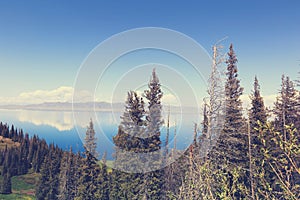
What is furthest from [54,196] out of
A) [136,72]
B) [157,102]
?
[136,72]

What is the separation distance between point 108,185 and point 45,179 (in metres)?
15.9

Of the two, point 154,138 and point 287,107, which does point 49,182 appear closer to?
point 154,138

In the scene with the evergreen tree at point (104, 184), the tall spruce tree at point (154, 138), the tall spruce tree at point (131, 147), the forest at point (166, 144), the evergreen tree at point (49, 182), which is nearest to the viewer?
the forest at point (166, 144)

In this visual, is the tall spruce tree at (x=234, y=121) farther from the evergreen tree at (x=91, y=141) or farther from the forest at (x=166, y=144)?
the evergreen tree at (x=91, y=141)

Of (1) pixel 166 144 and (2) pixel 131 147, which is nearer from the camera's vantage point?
(2) pixel 131 147

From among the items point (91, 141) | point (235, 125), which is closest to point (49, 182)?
point (91, 141)

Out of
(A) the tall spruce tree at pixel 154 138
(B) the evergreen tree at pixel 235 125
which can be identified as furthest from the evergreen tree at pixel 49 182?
(B) the evergreen tree at pixel 235 125

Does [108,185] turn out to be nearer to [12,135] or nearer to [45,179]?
[45,179]

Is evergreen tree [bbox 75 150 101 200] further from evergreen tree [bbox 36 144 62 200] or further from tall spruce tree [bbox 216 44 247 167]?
tall spruce tree [bbox 216 44 247 167]

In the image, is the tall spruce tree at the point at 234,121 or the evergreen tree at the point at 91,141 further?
the evergreen tree at the point at 91,141

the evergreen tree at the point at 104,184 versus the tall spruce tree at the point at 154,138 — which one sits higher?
the tall spruce tree at the point at 154,138

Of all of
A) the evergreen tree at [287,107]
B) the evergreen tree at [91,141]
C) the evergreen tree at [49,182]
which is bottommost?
the evergreen tree at [49,182]

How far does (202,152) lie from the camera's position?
16375 millimetres

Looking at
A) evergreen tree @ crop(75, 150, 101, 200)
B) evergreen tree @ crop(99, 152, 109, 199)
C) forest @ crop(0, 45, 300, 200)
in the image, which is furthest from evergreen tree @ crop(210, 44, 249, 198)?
evergreen tree @ crop(75, 150, 101, 200)
